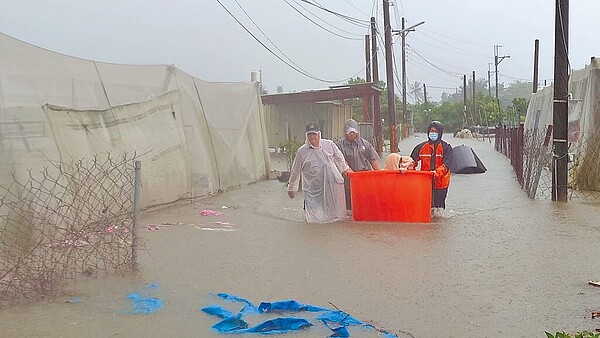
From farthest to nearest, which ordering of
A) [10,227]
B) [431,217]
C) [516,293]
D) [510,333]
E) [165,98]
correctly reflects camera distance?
[165,98] → [431,217] → [10,227] → [516,293] → [510,333]

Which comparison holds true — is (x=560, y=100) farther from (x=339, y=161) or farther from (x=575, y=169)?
(x=339, y=161)

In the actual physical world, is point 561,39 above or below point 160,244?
above

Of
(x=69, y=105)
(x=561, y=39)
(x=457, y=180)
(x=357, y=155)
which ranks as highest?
(x=561, y=39)

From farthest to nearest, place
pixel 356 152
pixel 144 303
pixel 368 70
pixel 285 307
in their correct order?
pixel 368 70
pixel 356 152
pixel 144 303
pixel 285 307

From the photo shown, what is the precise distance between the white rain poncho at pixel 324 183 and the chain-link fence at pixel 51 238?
124 inches

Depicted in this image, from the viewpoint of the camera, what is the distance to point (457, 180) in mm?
18438

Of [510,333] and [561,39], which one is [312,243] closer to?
[510,333]

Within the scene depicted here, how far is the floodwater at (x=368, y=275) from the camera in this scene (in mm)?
5015

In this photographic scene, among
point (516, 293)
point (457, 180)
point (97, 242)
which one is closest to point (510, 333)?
point (516, 293)

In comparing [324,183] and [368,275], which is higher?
[324,183]

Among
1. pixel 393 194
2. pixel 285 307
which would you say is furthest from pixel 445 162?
pixel 285 307

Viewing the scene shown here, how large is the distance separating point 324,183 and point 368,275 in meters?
3.84

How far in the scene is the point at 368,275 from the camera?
260 inches

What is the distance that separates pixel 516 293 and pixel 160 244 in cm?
425
